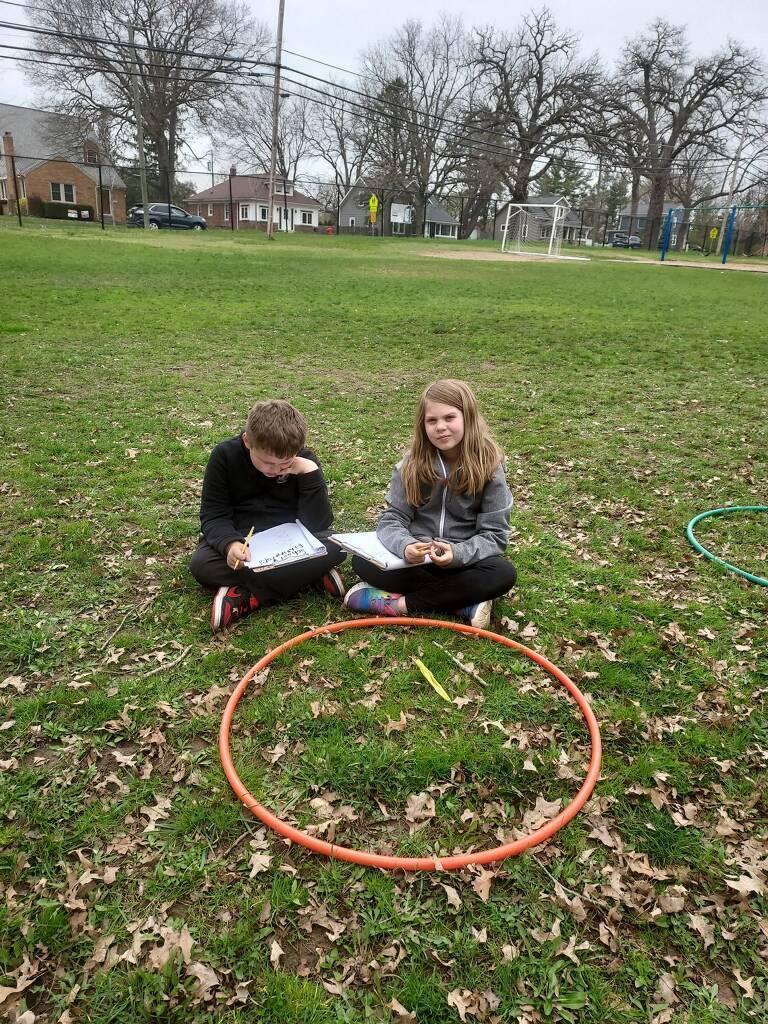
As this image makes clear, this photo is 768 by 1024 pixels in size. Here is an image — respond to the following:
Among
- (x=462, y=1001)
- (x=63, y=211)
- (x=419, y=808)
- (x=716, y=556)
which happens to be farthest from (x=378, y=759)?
(x=63, y=211)

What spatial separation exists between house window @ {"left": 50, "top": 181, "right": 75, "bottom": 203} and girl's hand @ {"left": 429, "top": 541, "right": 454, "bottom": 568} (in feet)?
177

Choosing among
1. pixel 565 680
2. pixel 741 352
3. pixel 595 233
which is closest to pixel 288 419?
pixel 565 680

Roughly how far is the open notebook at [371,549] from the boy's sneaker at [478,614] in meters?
0.41

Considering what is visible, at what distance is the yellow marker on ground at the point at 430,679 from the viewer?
3.34 metres

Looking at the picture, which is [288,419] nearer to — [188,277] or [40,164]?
[188,277]

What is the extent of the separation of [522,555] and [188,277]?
16.7m

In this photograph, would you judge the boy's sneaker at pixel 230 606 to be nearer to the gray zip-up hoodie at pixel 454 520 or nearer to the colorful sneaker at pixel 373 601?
the colorful sneaker at pixel 373 601

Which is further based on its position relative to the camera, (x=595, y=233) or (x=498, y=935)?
(x=595, y=233)

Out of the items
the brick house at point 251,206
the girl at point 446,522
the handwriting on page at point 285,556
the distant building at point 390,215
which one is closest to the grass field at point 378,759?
the girl at point 446,522

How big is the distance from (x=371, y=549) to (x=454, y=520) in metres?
0.53

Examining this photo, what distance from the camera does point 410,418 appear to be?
7.80 metres

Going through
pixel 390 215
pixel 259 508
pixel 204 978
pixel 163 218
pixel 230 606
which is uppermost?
pixel 390 215

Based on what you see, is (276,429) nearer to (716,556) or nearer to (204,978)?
(204,978)

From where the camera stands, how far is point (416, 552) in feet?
11.8
